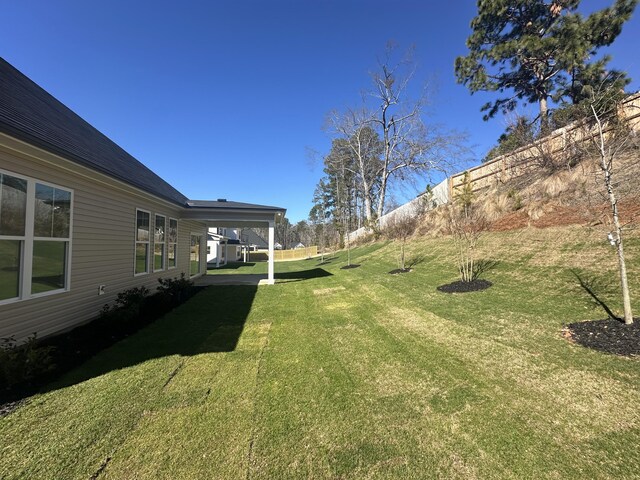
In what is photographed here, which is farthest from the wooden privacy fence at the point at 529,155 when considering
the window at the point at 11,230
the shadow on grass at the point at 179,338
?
the window at the point at 11,230

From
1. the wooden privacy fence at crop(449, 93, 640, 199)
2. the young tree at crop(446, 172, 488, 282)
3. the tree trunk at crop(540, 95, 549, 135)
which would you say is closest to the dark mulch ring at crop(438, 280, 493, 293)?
the young tree at crop(446, 172, 488, 282)

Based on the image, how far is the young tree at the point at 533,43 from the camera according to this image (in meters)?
13.4

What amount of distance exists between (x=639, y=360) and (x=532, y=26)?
63.9 ft

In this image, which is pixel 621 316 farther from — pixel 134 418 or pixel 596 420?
pixel 134 418

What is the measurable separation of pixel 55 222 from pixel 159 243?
440 cm

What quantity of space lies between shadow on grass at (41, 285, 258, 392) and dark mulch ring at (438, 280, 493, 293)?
4879 mm

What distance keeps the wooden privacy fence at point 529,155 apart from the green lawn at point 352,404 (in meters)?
5.56

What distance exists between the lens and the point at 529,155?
39.6 ft

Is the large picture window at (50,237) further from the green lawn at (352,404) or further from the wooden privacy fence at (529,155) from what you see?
the wooden privacy fence at (529,155)

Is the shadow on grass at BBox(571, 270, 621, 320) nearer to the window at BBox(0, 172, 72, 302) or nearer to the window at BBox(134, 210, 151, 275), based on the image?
the window at BBox(0, 172, 72, 302)

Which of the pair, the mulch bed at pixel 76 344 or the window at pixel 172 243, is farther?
the window at pixel 172 243

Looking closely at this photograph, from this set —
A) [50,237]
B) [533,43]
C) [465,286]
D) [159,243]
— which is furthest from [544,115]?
[50,237]

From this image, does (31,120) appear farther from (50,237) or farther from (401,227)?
(401,227)

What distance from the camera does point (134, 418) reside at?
2.76 meters
